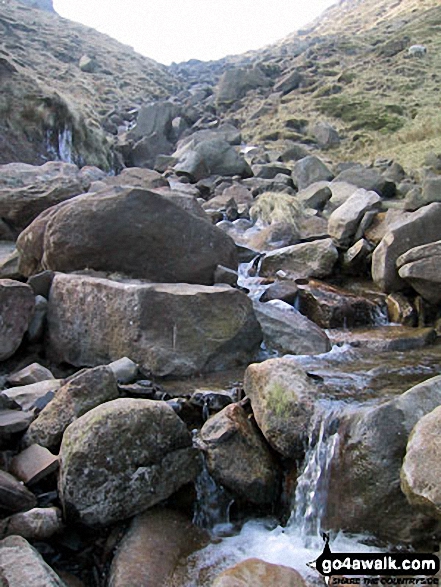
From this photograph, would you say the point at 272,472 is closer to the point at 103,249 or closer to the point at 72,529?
Result: the point at 72,529

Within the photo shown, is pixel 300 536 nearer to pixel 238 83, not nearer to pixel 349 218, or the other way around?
pixel 349 218

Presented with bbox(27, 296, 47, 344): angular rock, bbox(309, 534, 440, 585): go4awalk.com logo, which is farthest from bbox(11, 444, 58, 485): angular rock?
bbox(27, 296, 47, 344): angular rock

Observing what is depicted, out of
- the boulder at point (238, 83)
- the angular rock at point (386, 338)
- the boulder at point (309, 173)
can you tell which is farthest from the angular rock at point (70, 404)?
the boulder at point (238, 83)

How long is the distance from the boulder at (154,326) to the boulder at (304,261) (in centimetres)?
283

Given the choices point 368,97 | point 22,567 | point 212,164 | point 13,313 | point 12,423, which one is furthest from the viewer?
point 368,97

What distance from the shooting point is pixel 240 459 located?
418 centimetres

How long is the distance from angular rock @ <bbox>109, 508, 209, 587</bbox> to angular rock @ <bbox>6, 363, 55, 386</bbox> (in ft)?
6.75

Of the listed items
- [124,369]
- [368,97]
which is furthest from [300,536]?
[368,97]

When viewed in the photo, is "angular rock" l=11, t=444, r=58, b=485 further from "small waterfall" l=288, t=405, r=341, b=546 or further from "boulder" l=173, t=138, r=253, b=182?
"boulder" l=173, t=138, r=253, b=182

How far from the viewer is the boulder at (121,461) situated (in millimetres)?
3777

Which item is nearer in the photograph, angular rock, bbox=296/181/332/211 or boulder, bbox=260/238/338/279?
boulder, bbox=260/238/338/279

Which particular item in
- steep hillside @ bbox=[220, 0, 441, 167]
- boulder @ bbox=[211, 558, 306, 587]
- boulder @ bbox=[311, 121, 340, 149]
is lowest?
boulder @ bbox=[211, 558, 306, 587]

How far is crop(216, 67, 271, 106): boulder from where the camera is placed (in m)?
36.2

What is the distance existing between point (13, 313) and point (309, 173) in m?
11.1
